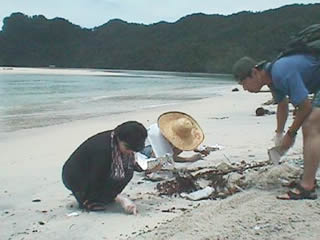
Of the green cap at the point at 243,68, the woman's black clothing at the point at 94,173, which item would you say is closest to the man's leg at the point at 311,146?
the green cap at the point at 243,68

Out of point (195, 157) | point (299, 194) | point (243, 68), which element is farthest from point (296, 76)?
point (195, 157)

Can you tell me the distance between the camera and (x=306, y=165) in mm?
3684

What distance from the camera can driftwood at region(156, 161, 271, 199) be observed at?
13.9 feet

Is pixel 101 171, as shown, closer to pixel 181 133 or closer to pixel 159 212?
pixel 159 212

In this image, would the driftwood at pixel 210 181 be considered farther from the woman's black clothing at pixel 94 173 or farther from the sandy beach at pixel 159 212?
the woman's black clothing at pixel 94 173

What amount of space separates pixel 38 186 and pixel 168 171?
1.33 m

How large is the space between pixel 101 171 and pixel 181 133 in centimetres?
159

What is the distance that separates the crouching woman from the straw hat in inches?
45.7

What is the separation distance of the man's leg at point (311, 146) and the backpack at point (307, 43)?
0.44m

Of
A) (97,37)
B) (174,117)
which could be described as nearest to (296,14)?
(97,37)

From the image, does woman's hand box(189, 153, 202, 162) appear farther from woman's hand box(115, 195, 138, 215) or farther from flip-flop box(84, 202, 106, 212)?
flip-flop box(84, 202, 106, 212)

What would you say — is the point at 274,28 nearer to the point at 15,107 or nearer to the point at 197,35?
the point at 197,35

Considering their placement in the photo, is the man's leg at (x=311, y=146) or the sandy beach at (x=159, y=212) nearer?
the sandy beach at (x=159, y=212)

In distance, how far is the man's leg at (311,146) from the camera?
360 cm
